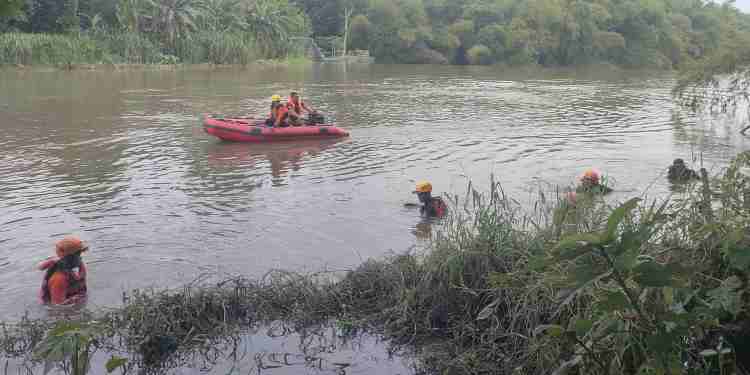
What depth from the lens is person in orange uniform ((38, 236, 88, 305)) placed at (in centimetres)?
539

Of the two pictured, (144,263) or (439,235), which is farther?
(144,263)

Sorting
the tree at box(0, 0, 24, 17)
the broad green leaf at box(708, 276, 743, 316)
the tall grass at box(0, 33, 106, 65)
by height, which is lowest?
the broad green leaf at box(708, 276, 743, 316)

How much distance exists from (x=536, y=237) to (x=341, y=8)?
193 feet

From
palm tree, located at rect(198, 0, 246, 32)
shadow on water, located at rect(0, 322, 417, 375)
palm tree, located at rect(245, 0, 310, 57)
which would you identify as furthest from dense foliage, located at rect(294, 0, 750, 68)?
shadow on water, located at rect(0, 322, 417, 375)

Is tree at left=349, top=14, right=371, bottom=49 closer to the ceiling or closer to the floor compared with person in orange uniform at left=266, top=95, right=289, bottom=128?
closer to the ceiling

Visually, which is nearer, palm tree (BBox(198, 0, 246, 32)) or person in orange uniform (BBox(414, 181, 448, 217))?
person in orange uniform (BBox(414, 181, 448, 217))

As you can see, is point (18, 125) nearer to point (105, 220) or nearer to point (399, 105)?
point (105, 220)

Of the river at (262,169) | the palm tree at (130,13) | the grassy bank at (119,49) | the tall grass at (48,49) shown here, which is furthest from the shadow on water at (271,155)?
the palm tree at (130,13)

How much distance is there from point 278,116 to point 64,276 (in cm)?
794

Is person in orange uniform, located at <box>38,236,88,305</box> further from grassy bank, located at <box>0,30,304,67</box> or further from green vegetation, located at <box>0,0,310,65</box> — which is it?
green vegetation, located at <box>0,0,310,65</box>

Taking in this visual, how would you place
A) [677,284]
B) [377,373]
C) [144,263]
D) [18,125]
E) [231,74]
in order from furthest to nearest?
[231,74] < [18,125] < [144,263] < [377,373] < [677,284]

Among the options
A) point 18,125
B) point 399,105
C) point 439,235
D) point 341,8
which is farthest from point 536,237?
point 341,8

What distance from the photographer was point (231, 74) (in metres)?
33.7

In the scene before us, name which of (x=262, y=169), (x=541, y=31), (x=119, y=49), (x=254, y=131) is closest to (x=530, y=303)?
(x=262, y=169)
